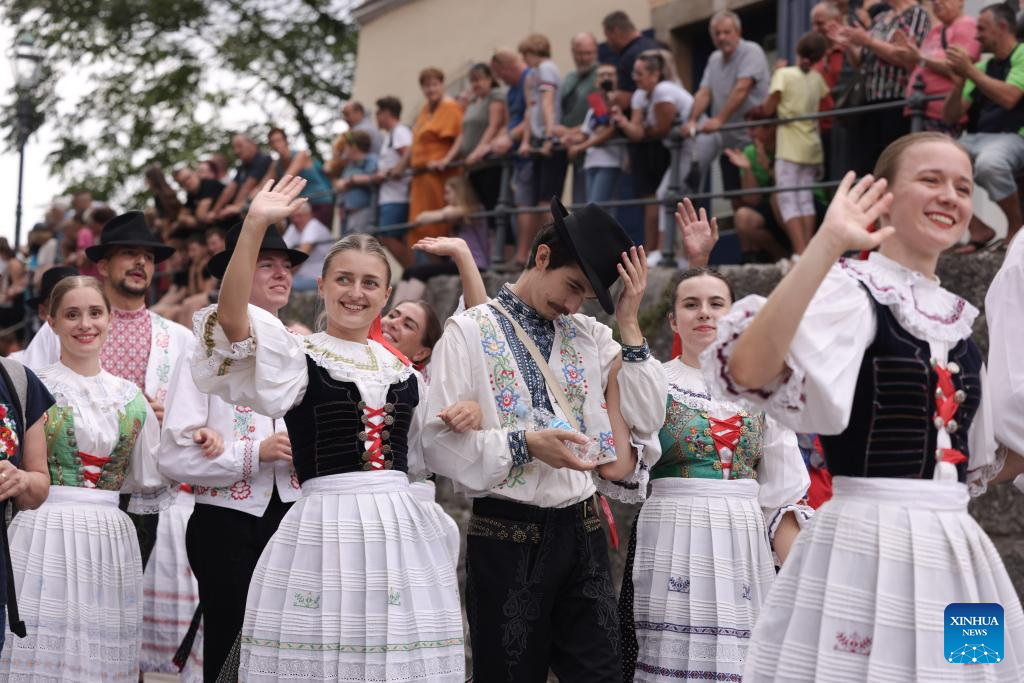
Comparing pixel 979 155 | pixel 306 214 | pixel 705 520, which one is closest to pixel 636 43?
pixel 979 155

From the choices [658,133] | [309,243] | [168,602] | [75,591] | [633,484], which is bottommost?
[168,602]

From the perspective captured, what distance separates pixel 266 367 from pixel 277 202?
1.67 feet

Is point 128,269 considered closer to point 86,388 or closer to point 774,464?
point 86,388

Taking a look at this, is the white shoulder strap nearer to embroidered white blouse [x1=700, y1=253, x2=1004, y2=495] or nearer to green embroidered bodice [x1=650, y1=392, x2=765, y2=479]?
green embroidered bodice [x1=650, y1=392, x2=765, y2=479]

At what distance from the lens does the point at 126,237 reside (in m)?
6.42

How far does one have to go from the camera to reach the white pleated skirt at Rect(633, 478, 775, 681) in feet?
15.4

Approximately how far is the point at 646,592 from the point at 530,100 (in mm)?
5432

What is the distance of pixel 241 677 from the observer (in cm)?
432

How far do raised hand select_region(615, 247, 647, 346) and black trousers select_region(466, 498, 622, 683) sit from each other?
638mm

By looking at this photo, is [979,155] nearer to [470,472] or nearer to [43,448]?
[470,472]

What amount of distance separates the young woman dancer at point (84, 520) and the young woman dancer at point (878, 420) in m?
3.06

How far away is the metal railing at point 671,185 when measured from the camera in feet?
24.4

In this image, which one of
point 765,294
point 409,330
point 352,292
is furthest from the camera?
point 765,294

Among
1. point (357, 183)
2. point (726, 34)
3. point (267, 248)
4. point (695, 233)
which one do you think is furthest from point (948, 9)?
point (357, 183)
